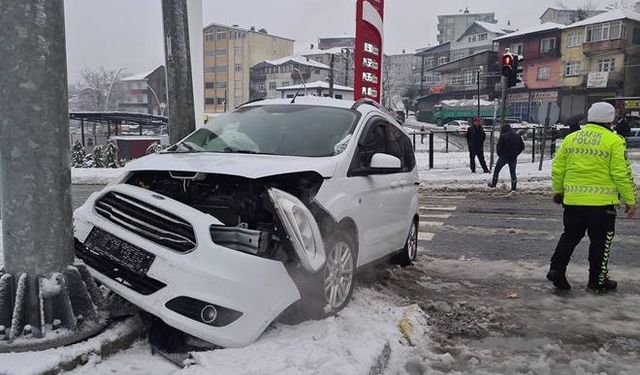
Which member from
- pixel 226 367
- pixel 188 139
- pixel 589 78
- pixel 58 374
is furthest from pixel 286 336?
pixel 589 78

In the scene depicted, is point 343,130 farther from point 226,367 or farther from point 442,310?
point 226,367

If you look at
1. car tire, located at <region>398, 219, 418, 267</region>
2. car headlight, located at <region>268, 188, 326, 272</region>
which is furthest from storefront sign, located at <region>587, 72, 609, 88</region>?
car headlight, located at <region>268, 188, 326, 272</region>

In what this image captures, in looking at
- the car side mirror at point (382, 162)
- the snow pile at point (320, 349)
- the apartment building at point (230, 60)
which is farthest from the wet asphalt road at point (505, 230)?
the apartment building at point (230, 60)

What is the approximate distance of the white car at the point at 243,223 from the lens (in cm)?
359

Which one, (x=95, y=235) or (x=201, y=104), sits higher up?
(x=201, y=104)

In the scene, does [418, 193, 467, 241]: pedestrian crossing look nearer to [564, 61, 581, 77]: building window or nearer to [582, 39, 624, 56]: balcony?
[582, 39, 624, 56]: balcony

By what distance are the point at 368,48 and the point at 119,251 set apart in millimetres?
11642

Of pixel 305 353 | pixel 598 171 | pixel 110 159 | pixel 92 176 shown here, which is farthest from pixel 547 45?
pixel 305 353

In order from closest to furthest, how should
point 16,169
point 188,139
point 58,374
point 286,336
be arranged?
point 58,374, point 16,169, point 286,336, point 188,139

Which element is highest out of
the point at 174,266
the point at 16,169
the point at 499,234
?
the point at 16,169

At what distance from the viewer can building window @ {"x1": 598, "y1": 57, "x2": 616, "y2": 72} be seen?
5919 cm

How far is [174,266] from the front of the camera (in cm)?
360

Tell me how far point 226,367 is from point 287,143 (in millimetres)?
2265

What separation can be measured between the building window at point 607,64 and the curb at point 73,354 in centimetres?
6470
